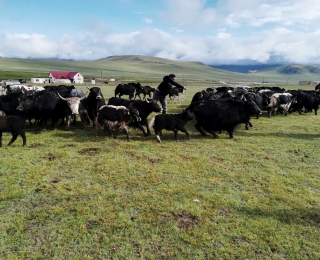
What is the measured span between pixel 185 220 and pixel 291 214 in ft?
5.44

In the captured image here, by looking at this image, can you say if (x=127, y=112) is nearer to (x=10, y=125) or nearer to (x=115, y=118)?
(x=115, y=118)

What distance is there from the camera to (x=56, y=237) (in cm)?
351

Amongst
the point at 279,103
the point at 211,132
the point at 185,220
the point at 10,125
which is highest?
the point at 279,103

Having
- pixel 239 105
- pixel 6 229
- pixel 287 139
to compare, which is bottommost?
pixel 6 229

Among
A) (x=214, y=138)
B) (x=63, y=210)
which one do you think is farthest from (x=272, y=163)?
(x=63, y=210)

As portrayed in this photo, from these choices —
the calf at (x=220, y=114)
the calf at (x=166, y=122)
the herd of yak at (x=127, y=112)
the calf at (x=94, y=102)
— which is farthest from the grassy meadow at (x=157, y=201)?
the calf at (x=94, y=102)

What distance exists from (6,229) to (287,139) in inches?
320

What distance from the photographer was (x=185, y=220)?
13.0ft

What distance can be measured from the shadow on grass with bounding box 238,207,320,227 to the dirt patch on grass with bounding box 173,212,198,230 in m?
0.78

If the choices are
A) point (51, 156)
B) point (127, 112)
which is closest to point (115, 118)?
point (127, 112)

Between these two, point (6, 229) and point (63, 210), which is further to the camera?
point (63, 210)

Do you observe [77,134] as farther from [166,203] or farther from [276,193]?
[276,193]

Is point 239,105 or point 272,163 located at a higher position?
point 239,105

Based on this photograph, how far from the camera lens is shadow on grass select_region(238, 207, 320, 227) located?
400cm
